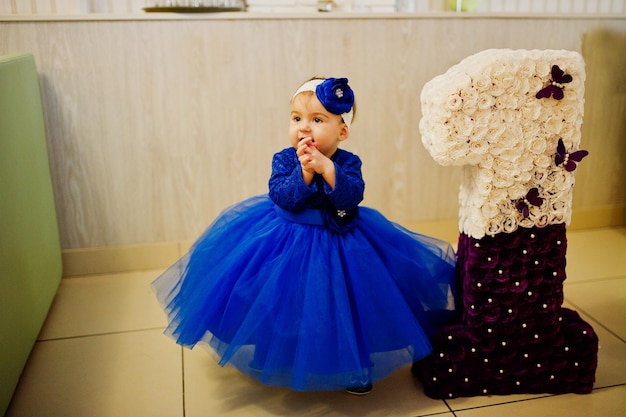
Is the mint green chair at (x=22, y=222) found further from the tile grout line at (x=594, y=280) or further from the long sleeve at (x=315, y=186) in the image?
the tile grout line at (x=594, y=280)

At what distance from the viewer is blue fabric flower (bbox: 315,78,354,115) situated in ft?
4.24

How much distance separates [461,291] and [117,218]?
1194mm

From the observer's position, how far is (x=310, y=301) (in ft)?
4.17

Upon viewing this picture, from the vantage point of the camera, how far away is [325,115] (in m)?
1.32

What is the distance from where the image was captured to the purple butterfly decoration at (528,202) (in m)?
1.34

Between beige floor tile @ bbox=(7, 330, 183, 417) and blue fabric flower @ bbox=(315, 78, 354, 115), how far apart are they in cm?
76

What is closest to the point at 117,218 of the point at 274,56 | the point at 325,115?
the point at 274,56

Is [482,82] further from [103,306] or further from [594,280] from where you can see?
[103,306]

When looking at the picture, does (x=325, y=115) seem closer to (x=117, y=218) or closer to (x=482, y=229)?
(x=482, y=229)

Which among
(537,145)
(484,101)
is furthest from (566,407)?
(484,101)

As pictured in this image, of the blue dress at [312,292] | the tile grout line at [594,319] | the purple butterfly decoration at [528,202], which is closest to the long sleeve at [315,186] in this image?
the blue dress at [312,292]

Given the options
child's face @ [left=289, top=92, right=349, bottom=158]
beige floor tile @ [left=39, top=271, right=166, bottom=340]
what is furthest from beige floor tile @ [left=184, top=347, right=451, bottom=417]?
child's face @ [left=289, top=92, right=349, bottom=158]

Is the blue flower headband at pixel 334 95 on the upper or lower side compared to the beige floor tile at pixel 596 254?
upper

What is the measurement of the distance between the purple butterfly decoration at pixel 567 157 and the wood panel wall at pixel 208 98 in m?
0.86
